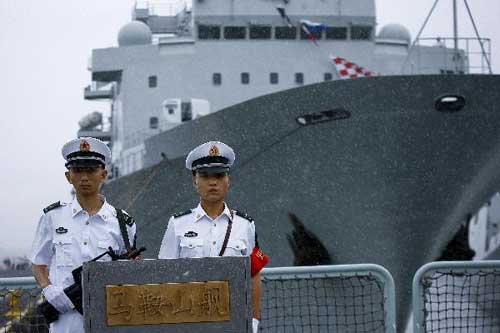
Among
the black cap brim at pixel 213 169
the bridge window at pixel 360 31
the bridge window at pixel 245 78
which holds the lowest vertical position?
the black cap brim at pixel 213 169

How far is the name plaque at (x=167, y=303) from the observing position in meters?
3.25

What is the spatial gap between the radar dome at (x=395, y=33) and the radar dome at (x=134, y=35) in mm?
5476

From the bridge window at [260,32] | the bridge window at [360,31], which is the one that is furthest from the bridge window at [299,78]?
the bridge window at [360,31]

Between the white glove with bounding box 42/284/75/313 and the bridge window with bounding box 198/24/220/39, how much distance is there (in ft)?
44.9

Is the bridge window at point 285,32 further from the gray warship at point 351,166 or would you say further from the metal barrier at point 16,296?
the metal barrier at point 16,296

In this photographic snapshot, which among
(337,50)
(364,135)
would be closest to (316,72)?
(337,50)

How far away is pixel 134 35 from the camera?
1970 centimetres

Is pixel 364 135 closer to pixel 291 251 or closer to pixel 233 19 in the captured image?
pixel 291 251

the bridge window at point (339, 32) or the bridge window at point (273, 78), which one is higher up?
the bridge window at point (339, 32)

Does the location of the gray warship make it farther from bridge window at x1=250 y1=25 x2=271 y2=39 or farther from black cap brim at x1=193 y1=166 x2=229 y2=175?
black cap brim at x1=193 y1=166 x2=229 y2=175

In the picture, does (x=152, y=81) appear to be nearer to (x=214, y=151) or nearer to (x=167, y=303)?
(x=214, y=151)

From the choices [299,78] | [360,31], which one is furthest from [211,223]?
[360,31]

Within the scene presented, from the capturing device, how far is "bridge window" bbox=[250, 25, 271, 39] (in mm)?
16922

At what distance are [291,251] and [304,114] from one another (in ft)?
7.12
